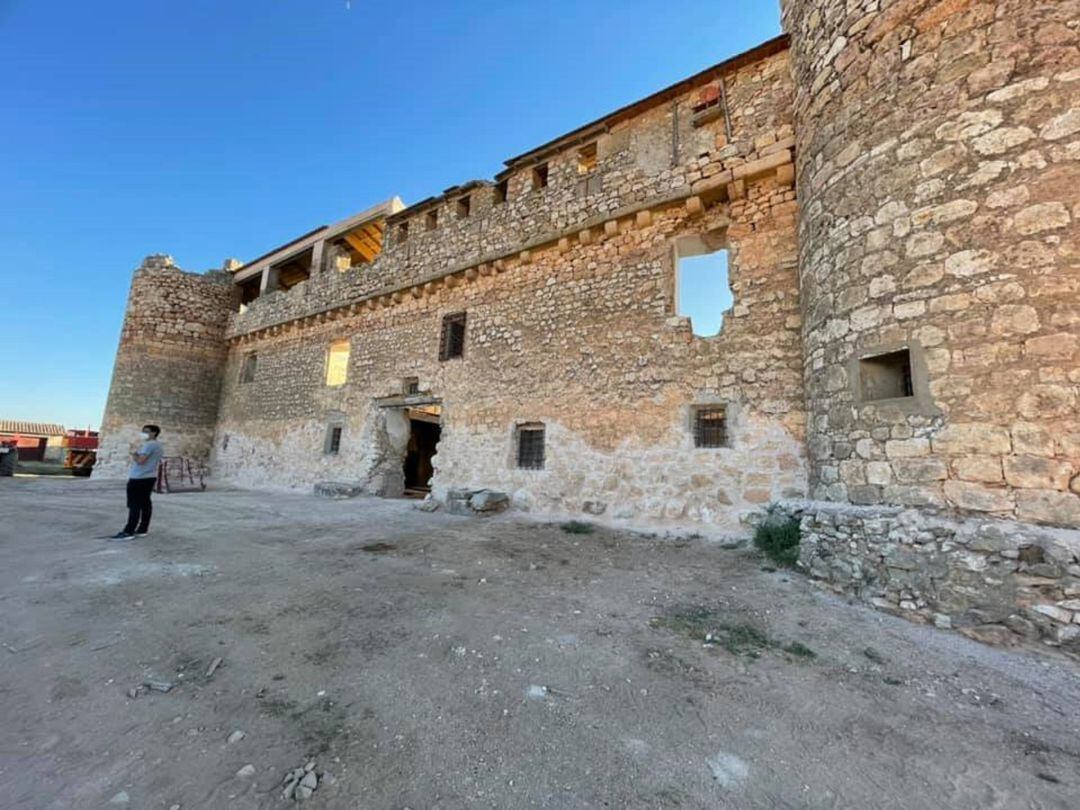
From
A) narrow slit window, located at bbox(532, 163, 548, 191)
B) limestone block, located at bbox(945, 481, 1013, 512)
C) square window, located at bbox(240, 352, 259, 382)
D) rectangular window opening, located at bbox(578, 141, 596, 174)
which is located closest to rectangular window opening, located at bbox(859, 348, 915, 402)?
limestone block, located at bbox(945, 481, 1013, 512)

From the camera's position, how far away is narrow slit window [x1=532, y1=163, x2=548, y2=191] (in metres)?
9.34

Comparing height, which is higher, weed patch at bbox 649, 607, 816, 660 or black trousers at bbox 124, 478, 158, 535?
black trousers at bbox 124, 478, 158, 535

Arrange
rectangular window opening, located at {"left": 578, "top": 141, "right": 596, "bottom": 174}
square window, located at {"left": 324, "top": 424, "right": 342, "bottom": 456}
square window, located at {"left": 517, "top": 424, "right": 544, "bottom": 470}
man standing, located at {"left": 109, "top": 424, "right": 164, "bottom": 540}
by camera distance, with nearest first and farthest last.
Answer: man standing, located at {"left": 109, "top": 424, "right": 164, "bottom": 540}
square window, located at {"left": 517, "top": 424, "right": 544, "bottom": 470}
rectangular window opening, located at {"left": 578, "top": 141, "right": 596, "bottom": 174}
square window, located at {"left": 324, "top": 424, "right": 342, "bottom": 456}

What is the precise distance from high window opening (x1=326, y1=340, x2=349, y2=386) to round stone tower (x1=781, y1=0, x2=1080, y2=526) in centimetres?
1093

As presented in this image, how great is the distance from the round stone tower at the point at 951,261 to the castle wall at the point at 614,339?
1389 mm

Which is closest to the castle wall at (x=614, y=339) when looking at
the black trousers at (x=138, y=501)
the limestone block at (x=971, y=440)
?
the limestone block at (x=971, y=440)

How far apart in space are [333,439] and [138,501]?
6.13m

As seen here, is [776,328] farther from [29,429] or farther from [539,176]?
[29,429]

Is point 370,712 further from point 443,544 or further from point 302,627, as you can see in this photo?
point 443,544

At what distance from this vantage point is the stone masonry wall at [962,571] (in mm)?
2982

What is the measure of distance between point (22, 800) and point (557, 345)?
7370mm

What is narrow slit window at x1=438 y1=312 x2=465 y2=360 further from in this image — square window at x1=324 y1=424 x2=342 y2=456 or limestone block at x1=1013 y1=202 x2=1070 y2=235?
limestone block at x1=1013 y1=202 x2=1070 y2=235

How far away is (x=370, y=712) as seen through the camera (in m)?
2.17

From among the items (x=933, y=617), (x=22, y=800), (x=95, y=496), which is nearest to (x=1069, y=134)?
(x=933, y=617)
